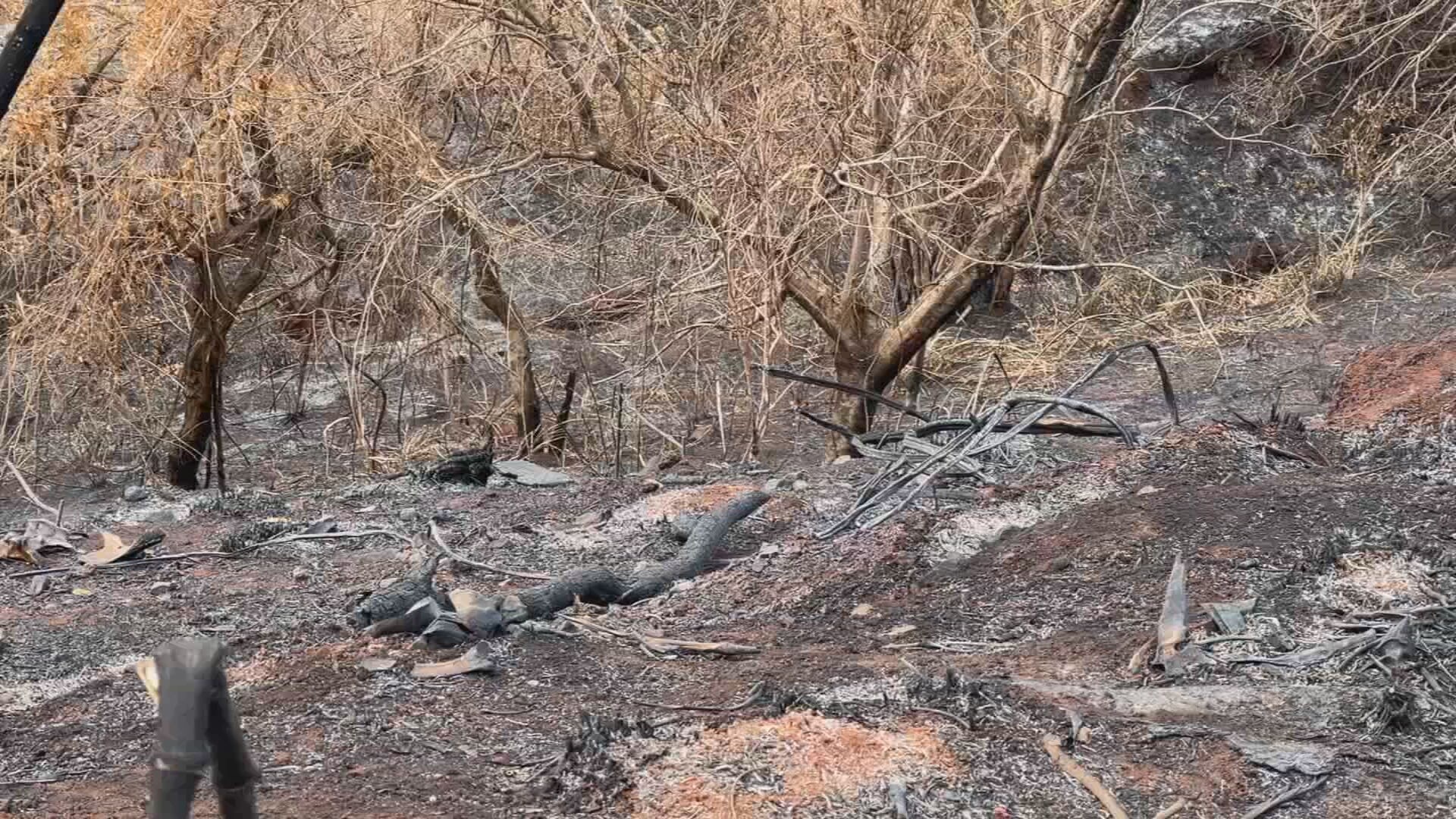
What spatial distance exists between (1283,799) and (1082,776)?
43cm

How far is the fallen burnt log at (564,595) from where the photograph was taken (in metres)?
4.27

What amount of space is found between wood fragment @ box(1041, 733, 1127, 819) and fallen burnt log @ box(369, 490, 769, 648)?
1.76 m

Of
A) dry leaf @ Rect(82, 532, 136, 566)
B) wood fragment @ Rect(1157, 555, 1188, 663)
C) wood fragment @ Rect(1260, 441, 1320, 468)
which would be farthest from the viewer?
dry leaf @ Rect(82, 532, 136, 566)

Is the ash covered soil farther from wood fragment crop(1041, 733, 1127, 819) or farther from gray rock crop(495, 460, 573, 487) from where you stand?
gray rock crop(495, 460, 573, 487)

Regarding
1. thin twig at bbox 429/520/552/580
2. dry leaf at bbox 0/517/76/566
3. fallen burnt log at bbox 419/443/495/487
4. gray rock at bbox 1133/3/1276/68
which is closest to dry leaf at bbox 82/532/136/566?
dry leaf at bbox 0/517/76/566

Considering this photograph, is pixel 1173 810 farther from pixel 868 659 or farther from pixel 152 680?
pixel 152 680

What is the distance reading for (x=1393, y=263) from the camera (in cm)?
1221

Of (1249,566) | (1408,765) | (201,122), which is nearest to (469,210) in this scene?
(201,122)

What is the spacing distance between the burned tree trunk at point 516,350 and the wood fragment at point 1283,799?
7.22 metres

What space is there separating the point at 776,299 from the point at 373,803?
5352 mm

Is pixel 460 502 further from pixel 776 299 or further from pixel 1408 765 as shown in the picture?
pixel 1408 765

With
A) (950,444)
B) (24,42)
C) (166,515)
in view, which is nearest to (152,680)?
(24,42)

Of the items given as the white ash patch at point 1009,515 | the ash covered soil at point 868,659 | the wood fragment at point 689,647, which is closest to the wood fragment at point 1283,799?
the ash covered soil at point 868,659

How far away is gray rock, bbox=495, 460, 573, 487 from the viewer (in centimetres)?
736
